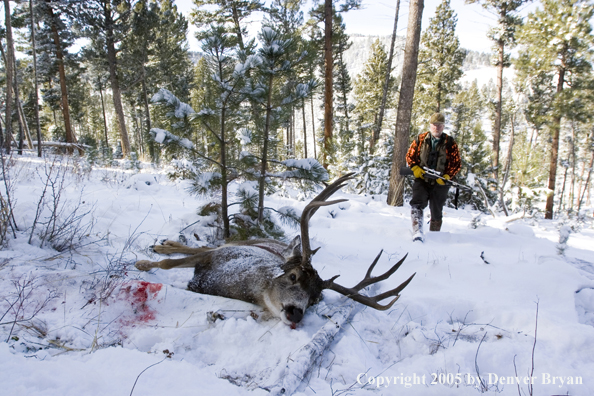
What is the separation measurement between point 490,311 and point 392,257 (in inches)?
67.9

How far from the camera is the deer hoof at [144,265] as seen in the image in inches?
116

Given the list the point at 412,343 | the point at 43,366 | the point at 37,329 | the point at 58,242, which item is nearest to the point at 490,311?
the point at 412,343

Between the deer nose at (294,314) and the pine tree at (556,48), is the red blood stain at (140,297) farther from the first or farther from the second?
the pine tree at (556,48)

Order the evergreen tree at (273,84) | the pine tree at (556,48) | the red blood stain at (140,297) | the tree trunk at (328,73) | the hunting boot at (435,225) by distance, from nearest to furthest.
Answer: the red blood stain at (140,297), the evergreen tree at (273,84), the hunting boot at (435,225), the tree trunk at (328,73), the pine tree at (556,48)

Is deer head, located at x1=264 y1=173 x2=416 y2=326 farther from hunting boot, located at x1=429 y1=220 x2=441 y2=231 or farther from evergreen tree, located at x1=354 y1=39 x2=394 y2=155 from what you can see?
evergreen tree, located at x1=354 y1=39 x2=394 y2=155

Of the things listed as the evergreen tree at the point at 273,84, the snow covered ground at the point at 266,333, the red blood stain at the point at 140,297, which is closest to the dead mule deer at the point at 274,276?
the snow covered ground at the point at 266,333

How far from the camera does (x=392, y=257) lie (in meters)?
4.27

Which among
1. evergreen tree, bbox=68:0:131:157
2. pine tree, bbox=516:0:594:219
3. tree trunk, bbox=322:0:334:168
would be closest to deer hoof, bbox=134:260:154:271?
A: tree trunk, bbox=322:0:334:168

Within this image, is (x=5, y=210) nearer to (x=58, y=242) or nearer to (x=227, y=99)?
(x=58, y=242)

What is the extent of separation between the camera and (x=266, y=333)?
2100 mm

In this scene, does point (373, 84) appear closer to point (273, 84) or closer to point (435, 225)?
point (435, 225)

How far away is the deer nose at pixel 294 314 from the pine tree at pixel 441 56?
22404 mm

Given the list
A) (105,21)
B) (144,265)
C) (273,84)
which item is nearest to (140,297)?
(144,265)

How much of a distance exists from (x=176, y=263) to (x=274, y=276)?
1.13 m
